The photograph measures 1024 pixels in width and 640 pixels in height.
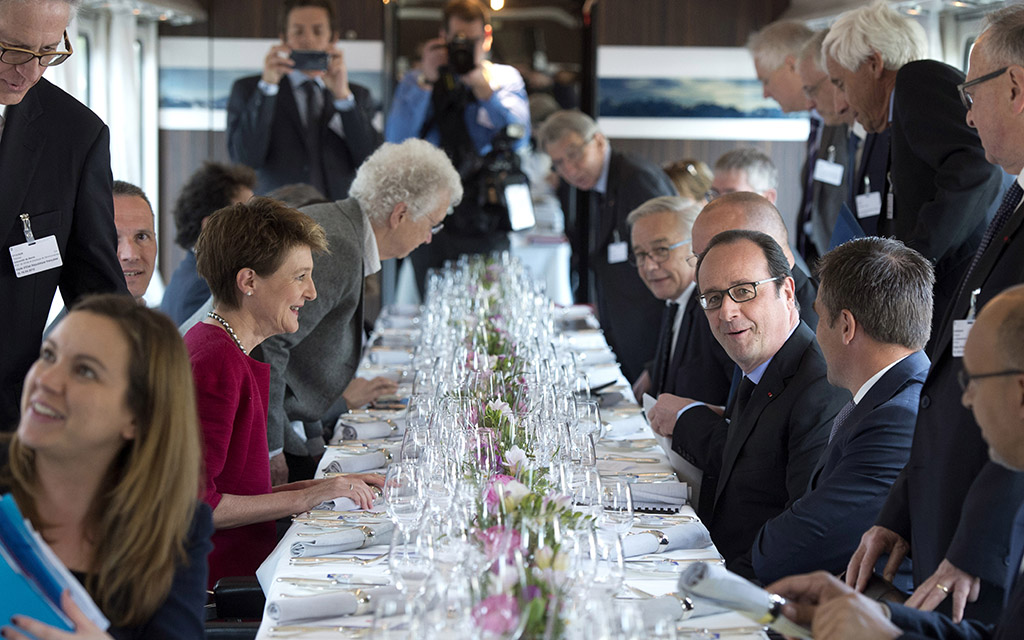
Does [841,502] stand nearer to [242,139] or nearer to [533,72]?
[242,139]

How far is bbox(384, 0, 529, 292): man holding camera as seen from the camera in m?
7.17

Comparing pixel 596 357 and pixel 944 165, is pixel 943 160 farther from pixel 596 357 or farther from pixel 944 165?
pixel 596 357

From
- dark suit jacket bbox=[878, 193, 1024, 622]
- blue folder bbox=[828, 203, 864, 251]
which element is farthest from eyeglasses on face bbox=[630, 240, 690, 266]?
dark suit jacket bbox=[878, 193, 1024, 622]

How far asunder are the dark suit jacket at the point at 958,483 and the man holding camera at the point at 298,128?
197 inches

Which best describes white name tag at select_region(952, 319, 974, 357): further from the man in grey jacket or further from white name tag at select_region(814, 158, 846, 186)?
white name tag at select_region(814, 158, 846, 186)

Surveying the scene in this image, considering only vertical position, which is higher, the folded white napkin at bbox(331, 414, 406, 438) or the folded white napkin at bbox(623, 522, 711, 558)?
the folded white napkin at bbox(623, 522, 711, 558)

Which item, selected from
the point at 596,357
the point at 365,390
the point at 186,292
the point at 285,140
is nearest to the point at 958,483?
the point at 365,390

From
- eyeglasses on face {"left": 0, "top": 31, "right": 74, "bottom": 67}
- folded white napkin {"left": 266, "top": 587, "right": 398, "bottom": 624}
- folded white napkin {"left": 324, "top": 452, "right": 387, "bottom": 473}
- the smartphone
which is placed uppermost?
the smartphone

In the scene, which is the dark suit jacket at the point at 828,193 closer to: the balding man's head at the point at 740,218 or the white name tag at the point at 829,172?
the white name tag at the point at 829,172

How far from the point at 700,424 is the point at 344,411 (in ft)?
4.87

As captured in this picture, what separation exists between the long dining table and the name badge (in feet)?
3.89

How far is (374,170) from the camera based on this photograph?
412 centimetres

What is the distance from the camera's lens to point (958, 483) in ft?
7.27

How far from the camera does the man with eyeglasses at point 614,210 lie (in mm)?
6133
